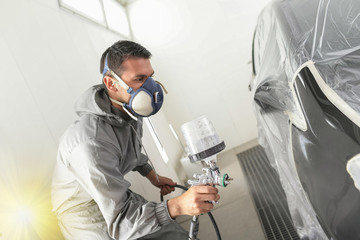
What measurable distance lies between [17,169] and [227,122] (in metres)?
3.84

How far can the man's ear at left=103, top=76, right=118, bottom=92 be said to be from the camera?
157 cm

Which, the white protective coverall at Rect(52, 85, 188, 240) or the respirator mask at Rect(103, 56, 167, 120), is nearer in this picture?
the white protective coverall at Rect(52, 85, 188, 240)

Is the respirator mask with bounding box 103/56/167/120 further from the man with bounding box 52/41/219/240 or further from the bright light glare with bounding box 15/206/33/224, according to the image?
the bright light glare with bounding box 15/206/33/224

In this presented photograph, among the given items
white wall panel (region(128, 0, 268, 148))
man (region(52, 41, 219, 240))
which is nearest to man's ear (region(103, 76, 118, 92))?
man (region(52, 41, 219, 240))

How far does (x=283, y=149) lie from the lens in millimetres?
1663

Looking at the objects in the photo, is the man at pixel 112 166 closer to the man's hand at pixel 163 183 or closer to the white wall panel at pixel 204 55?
the man's hand at pixel 163 183

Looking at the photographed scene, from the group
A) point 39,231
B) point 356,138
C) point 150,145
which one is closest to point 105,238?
point 39,231

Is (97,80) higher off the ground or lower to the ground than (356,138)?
higher

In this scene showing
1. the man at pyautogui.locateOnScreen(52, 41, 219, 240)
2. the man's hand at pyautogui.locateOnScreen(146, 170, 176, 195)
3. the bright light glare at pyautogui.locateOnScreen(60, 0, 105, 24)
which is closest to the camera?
the man at pyautogui.locateOnScreen(52, 41, 219, 240)

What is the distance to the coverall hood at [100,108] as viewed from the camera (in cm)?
153

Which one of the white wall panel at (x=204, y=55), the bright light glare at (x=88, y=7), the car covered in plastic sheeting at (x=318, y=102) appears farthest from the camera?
the white wall panel at (x=204, y=55)

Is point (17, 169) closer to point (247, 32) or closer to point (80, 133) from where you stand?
point (80, 133)

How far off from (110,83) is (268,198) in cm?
190

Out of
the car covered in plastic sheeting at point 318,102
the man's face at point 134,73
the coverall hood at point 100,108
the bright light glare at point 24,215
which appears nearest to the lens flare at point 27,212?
the bright light glare at point 24,215
